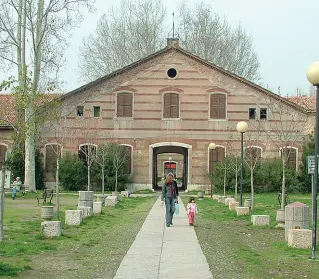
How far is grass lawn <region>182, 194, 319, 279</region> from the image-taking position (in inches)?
432

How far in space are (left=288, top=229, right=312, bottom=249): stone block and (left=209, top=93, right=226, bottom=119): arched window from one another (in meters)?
28.5

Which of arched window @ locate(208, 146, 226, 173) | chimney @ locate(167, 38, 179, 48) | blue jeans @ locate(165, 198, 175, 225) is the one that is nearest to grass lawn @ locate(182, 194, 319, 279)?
blue jeans @ locate(165, 198, 175, 225)

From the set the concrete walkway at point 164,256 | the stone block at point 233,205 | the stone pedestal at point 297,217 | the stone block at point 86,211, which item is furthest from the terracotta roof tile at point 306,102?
the stone pedestal at point 297,217

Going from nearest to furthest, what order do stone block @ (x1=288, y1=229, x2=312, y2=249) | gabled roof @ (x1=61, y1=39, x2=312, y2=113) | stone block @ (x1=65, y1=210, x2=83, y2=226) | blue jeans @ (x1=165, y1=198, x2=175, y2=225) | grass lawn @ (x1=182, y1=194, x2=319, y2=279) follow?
grass lawn @ (x1=182, y1=194, x2=319, y2=279), stone block @ (x1=288, y1=229, x2=312, y2=249), stone block @ (x1=65, y1=210, x2=83, y2=226), blue jeans @ (x1=165, y1=198, x2=175, y2=225), gabled roof @ (x1=61, y1=39, x2=312, y2=113)

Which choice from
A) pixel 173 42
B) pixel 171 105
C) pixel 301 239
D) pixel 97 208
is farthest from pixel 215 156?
pixel 301 239

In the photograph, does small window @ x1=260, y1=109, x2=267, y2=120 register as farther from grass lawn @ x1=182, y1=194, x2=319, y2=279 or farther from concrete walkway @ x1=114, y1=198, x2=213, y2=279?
concrete walkway @ x1=114, y1=198, x2=213, y2=279

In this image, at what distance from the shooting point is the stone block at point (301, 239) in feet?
45.1

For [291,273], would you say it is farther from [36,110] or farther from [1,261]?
[36,110]

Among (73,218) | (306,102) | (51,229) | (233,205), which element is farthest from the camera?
(306,102)

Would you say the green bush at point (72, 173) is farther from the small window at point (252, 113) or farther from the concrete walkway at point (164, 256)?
the concrete walkway at point (164, 256)

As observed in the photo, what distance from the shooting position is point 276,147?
138ft

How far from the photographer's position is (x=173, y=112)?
139 ft

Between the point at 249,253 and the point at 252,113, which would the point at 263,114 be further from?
the point at 249,253

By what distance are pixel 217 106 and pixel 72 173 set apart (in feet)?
34.0
